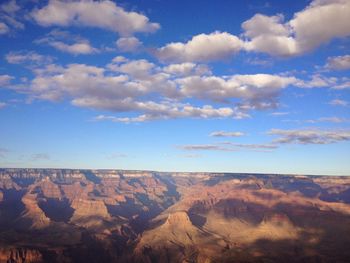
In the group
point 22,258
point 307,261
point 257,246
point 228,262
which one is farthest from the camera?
point 257,246

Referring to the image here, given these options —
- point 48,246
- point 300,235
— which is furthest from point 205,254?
point 48,246

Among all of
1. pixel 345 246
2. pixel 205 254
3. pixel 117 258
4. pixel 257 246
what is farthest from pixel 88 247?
pixel 345 246

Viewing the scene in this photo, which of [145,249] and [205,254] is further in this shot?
[145,249]

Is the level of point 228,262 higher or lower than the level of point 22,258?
higher

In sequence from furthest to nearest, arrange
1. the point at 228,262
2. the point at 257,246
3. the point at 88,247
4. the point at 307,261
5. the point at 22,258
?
1. the point at 88,247
2. the point at 257,246
3. the point at 22,258
4. the point at 307,261
5. the point at 228,262

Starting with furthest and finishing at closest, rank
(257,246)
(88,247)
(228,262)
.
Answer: (88,247) < (257,246) < (228,262)

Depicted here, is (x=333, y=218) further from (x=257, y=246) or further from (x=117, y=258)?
(x=117, y=258)

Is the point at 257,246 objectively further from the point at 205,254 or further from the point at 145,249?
the point at 145,249

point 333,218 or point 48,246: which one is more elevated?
point 333,218

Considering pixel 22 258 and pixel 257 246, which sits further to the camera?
pixel 257 246
